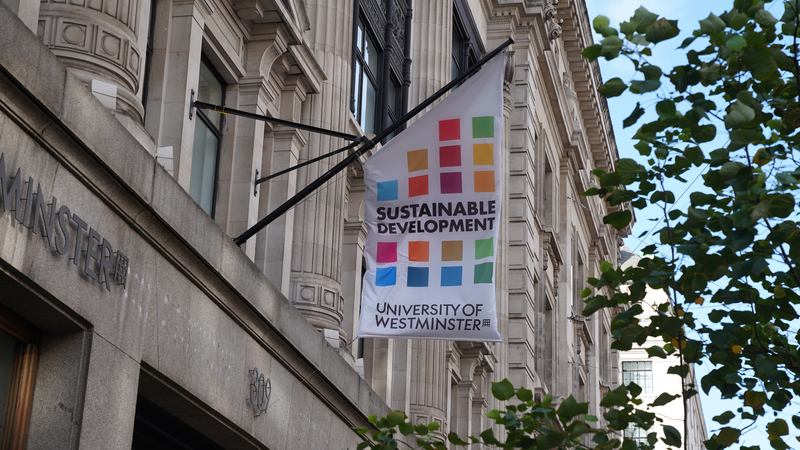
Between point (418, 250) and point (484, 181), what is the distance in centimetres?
128

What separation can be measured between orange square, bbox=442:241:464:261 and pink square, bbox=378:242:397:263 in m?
0.67

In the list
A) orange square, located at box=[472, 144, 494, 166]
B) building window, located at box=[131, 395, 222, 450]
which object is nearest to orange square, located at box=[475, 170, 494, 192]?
orange square, located at box=[472, 144, 494, 166]

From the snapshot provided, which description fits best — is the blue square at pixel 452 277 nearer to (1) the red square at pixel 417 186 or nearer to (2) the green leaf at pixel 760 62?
(1) the red square at pixel 417 186

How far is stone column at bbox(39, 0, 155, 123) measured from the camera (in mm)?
11164

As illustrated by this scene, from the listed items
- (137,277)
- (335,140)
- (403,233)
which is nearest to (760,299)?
(137,277)

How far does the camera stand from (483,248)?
15.5 m

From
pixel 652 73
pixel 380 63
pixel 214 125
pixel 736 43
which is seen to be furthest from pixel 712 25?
pixel 380 63

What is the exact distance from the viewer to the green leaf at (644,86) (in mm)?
8977

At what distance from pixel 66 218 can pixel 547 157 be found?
38326 millimetres

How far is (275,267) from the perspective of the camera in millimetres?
17125

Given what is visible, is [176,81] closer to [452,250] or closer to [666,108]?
[452,250]

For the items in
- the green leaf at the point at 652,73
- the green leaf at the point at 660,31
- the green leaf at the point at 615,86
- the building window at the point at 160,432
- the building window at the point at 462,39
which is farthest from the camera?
the building window at the point at 462,39

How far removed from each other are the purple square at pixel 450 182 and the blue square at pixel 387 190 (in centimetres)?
65

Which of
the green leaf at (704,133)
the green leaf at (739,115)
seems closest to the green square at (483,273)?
the green leaf at (704,133)
